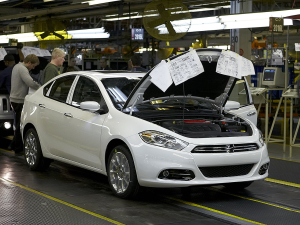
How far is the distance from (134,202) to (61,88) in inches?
92.7

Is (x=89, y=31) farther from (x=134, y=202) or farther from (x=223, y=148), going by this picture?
(x=223, y=148)

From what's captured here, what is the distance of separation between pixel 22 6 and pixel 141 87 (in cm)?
1292

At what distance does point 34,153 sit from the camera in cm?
785

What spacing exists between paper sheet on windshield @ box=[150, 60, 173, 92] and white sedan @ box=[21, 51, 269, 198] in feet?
0.37

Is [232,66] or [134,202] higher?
[232,66]

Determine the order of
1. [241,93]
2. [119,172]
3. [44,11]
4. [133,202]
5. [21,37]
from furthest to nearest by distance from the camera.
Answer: [21,37]
[44,11]
[241,93]
[119,172]
[133,202]

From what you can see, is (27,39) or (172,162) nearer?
(172,162)

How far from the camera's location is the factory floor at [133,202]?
5.21m

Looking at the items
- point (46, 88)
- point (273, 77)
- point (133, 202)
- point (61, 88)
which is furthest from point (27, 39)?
point (133, 202)

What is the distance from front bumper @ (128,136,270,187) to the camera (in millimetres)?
5531

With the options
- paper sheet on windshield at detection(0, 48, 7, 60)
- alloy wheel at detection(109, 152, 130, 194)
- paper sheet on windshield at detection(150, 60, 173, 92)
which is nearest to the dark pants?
paper sheet on windshield at detection(0, 48, 7, 60)

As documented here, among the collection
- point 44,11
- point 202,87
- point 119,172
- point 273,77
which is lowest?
point 119,172

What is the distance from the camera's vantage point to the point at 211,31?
45.9ft

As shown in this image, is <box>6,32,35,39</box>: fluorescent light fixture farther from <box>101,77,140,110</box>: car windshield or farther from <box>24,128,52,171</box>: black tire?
<box>101,77,140,110</box>: car windshield
